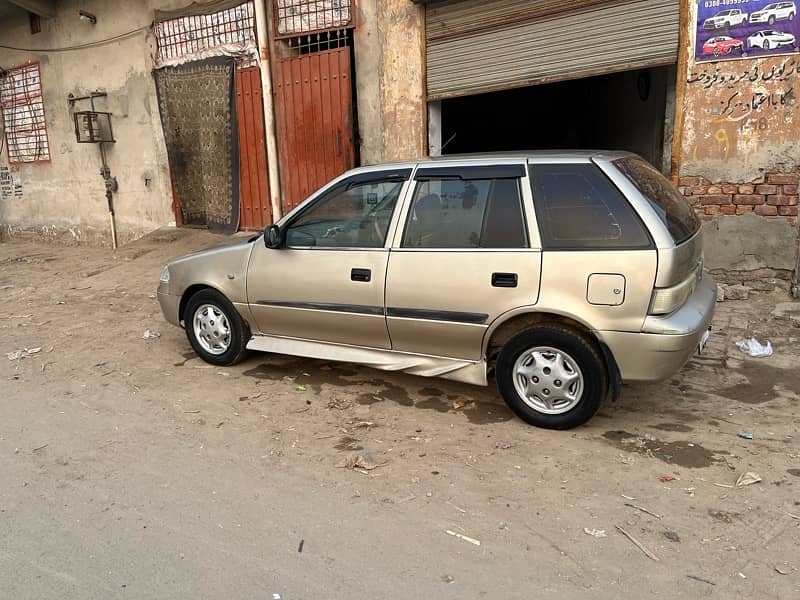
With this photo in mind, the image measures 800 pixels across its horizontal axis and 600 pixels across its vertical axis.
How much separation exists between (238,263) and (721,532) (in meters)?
3.74

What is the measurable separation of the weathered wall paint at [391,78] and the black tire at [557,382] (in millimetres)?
4827

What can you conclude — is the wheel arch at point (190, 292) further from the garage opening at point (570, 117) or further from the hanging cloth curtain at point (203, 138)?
the hanging cloth curtain at point (203, 138)

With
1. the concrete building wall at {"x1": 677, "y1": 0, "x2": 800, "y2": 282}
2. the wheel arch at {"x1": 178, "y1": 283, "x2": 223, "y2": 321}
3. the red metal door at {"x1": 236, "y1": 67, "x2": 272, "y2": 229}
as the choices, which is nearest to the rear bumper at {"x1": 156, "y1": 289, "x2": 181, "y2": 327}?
the wheel arch at {"x1": 178, "y1": 283, "x2": 223, "y2": 321}

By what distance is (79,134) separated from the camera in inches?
464

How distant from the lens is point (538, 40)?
23.8ft

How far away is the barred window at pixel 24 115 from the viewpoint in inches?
518

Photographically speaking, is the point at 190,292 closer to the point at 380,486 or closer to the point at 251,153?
the point at 380,486

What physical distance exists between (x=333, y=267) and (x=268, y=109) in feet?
19.3

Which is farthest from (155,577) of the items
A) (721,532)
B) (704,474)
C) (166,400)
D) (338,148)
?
(338,148)

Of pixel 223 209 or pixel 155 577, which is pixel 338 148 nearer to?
pixel 223 209

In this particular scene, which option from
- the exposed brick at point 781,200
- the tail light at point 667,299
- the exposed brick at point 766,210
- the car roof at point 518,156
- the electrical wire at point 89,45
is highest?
the electrical wire at point 89,45

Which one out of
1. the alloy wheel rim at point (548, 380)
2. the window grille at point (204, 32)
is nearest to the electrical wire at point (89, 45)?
the window grille at point (204, 32)

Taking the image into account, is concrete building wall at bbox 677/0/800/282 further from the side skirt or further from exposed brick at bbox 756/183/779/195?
the side skirt

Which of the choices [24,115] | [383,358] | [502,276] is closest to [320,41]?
[383,358]
